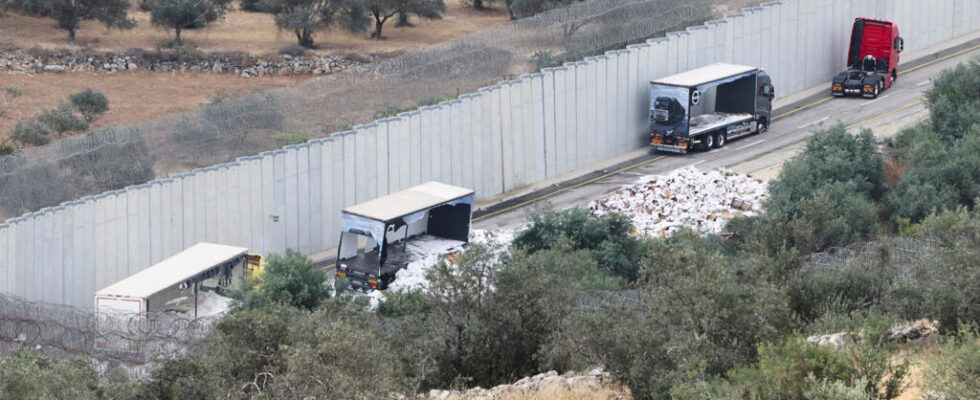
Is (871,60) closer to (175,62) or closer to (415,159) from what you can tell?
(415,159)

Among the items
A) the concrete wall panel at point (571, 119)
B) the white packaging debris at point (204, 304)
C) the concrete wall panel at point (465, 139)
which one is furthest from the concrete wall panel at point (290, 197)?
the concrete wall panel at point (571, 119)

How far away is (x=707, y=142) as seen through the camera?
159ft

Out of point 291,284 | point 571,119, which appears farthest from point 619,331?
point 571,119

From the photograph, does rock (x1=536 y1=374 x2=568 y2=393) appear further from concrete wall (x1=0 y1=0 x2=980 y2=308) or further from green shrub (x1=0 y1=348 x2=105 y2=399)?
concrete wall (x1=0 y1=0 x2=980 y2=308)

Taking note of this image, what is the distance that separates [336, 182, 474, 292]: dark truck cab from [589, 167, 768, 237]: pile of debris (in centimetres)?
502

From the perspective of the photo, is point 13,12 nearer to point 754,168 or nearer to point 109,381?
point 754,168

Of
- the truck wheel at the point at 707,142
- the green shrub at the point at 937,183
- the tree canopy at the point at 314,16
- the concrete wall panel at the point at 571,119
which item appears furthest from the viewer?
the tree canopy at the point at 314,16

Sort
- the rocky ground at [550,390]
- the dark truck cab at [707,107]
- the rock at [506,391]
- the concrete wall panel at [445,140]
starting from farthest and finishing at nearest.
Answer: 1. the dark truck cab at [707,107]
2. the concrete wall panel at [445,140]
3. the rock at [506,391]
4. the rocky ground at [550,390]

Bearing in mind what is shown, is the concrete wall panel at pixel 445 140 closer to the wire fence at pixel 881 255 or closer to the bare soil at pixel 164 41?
the wire fence at pixel 881 255

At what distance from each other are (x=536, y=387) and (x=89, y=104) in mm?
39071

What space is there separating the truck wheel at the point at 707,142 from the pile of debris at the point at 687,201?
4688mm

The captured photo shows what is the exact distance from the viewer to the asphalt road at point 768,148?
45031 mm

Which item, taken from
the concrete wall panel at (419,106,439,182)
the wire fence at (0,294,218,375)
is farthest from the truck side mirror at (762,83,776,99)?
the wire fence at (0,294,218,375)

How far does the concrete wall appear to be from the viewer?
3616 cm
